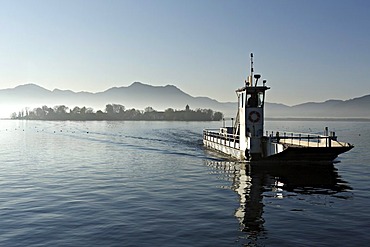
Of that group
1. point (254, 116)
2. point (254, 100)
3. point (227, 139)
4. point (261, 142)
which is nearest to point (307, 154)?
point (261, 142)

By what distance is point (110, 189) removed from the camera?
25484 millimetres

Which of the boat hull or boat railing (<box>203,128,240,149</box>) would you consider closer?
the boat hull

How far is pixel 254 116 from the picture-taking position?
1480 inches

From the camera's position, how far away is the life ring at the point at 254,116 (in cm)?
3756

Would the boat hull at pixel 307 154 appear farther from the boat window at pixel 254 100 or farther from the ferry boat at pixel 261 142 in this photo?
the boat window at pixel 254 100

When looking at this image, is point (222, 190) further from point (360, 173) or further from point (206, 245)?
point (360, 173)

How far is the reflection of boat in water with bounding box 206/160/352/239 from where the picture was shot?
18.5 metres

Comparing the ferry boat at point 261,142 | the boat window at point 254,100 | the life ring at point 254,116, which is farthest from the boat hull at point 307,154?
the boat window at point 254,100

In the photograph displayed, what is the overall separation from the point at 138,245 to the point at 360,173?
2607 centimetres

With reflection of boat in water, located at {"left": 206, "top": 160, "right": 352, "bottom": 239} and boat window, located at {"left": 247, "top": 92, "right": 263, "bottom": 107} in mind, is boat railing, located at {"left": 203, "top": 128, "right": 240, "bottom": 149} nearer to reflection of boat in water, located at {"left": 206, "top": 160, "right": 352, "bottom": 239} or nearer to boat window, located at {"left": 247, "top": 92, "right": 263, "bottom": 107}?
reflection of boat in water, located at {"left": 206, "top": 160, "right": 352, "bottom": 239}

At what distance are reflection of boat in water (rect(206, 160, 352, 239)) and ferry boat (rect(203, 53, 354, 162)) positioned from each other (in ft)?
3.57

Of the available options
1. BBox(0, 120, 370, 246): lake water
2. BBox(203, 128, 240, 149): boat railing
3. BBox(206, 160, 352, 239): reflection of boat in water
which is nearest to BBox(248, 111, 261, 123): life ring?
BBox(203, 128, 240, 149): boat railing

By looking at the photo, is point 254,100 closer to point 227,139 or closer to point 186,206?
point 227,139

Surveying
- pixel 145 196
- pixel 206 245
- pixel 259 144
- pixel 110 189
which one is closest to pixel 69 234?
pixel 206 245
